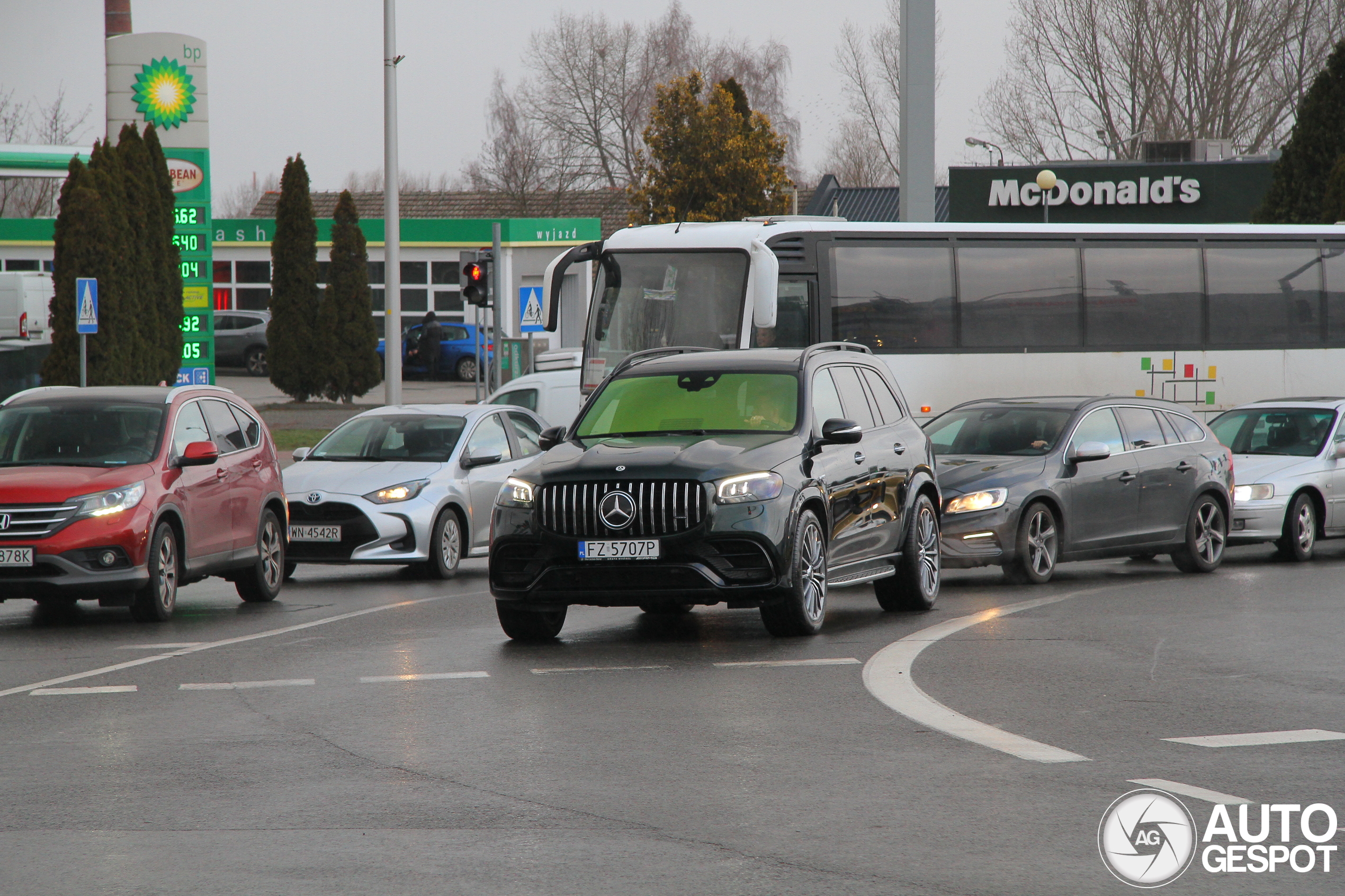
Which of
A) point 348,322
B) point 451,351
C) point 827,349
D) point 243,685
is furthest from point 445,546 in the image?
point 451,351

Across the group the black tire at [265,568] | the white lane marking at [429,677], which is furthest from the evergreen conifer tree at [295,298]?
the white lane marking at [429,677]

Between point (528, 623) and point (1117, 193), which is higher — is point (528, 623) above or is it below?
below

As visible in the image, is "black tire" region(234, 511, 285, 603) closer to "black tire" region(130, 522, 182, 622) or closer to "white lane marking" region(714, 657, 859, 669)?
"black tire" region(130, 522, 182, 622)

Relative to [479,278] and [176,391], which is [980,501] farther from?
[479,278]

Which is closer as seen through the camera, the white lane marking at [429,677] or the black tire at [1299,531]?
the white lane marking at [429,677]

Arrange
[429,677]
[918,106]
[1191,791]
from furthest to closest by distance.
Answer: [918,106]
[429,677]
[1191,791]

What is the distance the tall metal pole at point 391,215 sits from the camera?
28125mm

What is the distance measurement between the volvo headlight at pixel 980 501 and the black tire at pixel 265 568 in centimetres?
548

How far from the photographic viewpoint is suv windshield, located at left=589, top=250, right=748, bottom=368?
65.0 ft

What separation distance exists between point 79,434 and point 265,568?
196cm

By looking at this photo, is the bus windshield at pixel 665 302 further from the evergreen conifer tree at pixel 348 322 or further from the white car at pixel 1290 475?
the evergreen conifer tree at pixel 348 322

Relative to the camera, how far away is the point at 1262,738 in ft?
24.0

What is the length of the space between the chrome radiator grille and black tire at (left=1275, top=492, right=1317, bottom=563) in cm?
884

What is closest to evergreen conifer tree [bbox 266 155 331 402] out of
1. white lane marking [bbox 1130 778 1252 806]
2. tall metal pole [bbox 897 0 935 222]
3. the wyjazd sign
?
the wyjazd sign
